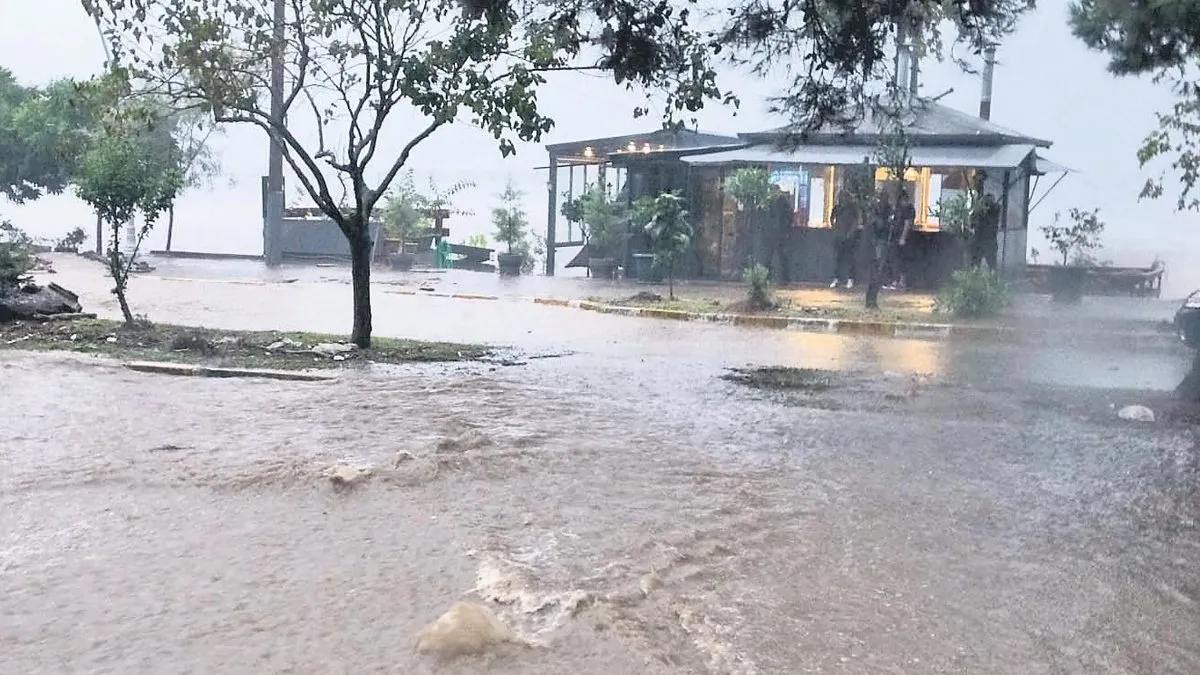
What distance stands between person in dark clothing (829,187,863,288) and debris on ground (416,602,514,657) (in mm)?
→ 20609

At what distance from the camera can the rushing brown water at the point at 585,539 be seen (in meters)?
3.77

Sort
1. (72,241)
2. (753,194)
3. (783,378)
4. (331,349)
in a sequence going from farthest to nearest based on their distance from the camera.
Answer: (72,241) < (753,194) < (331,349) < (783,378)

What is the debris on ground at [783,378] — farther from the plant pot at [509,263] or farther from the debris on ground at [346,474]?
the plant pot at [509,263]

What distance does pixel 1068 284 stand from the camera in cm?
2072

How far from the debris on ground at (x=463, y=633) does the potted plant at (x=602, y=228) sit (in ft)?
79.8

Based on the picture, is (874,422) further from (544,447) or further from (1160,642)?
(1160,642)

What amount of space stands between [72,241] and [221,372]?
2475cm

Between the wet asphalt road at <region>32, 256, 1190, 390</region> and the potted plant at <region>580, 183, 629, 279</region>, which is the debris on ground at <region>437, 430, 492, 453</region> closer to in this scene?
the wet asphalt road at <region>32, 256, 1190, 390</region>

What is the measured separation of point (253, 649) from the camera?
3.62 meters

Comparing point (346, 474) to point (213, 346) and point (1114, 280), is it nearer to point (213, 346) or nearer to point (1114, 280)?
point (213, 346)

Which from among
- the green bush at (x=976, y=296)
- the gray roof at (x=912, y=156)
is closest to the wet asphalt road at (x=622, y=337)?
the green bush at (x=976, y=296)

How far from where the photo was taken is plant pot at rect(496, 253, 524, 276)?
29641 millimetres

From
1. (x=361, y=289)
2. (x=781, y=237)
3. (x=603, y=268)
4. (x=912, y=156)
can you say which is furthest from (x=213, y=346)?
(x=603, y=268)

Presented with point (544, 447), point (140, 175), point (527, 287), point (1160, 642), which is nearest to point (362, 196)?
point (140, 175)
